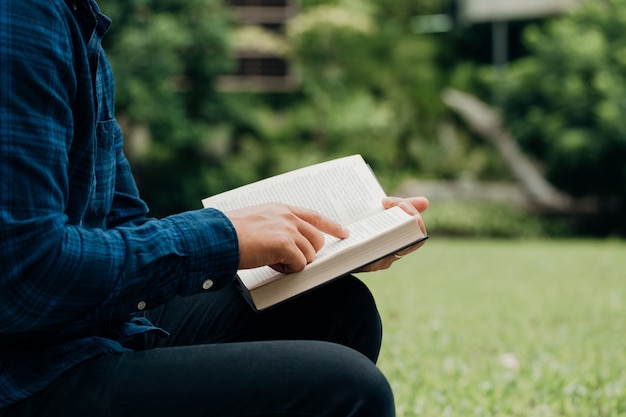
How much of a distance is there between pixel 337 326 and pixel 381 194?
0.85ft

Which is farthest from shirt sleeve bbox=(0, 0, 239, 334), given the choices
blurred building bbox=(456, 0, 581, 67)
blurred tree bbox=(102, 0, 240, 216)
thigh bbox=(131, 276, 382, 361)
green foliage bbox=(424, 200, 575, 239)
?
blurred building bbox=(456, 0, 581, 67)

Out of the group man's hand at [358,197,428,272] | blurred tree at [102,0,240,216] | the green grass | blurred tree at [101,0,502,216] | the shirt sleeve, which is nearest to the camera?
the shirt sleeve

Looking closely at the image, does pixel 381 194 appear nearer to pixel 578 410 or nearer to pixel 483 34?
pixel 578 410

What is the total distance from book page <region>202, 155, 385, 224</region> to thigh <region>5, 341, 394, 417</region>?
0.41 m

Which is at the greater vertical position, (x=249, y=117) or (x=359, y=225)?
(x=359, y=225)

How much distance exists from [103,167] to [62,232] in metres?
0.24

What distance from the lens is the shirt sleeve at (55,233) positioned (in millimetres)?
831

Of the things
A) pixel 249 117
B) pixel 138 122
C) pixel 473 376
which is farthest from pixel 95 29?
pixel 249 117

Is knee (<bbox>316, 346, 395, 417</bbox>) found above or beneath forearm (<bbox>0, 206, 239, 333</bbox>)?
beneath

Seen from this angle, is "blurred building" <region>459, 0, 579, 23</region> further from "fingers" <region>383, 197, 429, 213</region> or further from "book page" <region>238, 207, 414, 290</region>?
"book page" <region>238, 207, 414, 290</region>

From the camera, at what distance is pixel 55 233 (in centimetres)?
85

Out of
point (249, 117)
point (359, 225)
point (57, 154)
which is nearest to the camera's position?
point (57, 154)

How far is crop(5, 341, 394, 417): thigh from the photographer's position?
0.94 metres

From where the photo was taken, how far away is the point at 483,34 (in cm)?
1394
